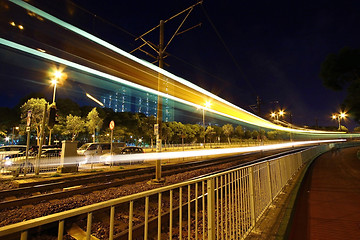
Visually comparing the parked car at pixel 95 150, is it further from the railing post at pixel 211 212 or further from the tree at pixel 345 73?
the tree at pixel 345 73

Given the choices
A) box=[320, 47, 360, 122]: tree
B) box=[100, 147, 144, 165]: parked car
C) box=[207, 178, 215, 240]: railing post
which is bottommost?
box=[100, 147, 144, 165]: parked car

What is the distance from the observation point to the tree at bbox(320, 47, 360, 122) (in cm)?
1516

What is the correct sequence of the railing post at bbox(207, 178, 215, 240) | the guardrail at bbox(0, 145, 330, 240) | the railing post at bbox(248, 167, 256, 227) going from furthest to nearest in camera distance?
1. the railing post at bbox(248, 167, 256, 227)
2. the guardrail at bbox(0, 145, 330, 240)
3. the railing post at bbox(207, 178, 215, 240)

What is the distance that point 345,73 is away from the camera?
16094 millimetres

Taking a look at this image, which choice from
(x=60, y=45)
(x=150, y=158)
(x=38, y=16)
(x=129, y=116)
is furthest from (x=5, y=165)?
(x=129, y=116)

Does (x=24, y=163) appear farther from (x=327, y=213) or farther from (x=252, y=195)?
(x=327, y=213)

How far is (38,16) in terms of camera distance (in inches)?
360

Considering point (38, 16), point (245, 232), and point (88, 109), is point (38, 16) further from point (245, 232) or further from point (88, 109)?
point (88, 109)

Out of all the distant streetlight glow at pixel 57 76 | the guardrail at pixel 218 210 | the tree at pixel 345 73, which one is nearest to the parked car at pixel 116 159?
the distant streetlight glow at pixel 57 76

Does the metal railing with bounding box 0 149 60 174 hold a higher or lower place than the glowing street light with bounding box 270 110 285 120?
lower

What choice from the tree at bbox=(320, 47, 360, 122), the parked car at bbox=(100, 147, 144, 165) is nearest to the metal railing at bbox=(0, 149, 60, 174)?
the parked car at bbox=(100, 147, 144, 165)

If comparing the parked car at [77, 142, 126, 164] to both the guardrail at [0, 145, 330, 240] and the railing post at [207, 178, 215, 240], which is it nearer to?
the guardrail at [0, 145, 330, 240]

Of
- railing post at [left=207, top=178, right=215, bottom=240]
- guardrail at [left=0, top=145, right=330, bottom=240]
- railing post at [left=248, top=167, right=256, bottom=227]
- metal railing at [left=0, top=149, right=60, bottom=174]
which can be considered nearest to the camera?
railing post at [left=207, top=178, right=215, bottom=240]

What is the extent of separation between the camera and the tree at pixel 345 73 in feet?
49.8
